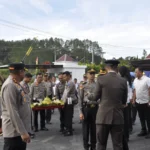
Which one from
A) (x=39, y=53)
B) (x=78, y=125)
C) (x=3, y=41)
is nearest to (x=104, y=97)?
(x=78, y=125)

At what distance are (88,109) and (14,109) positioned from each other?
302cm

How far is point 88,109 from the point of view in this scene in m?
6.54

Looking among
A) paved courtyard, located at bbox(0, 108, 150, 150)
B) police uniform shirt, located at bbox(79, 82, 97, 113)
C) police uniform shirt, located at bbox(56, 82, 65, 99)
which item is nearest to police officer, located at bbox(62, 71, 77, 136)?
paved courtyard, located at bbox(0, 108, 150, 150)

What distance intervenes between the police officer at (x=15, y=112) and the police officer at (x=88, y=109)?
2647 mm

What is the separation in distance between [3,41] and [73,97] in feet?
259

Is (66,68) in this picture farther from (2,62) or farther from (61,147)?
(2,62)

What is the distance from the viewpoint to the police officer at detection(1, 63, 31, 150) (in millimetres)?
3760

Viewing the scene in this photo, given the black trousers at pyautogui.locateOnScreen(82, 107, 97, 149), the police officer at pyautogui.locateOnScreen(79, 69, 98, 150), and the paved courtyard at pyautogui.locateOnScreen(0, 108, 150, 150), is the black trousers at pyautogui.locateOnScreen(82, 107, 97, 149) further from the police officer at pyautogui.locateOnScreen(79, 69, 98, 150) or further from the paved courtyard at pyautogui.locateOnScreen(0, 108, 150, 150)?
the paved courtyard at pyautogui.locateOnScreen(0, 108, 150, 150)

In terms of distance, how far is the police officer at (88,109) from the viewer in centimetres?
654

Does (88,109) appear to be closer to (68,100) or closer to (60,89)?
(68,100)

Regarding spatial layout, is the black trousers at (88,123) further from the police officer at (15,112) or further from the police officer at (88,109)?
the police officer at (15,112)

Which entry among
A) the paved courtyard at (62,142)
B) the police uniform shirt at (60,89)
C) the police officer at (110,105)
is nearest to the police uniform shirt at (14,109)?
the police officer at (110,105)

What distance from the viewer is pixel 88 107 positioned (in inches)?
258

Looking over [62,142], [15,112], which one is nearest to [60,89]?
[62,142]
